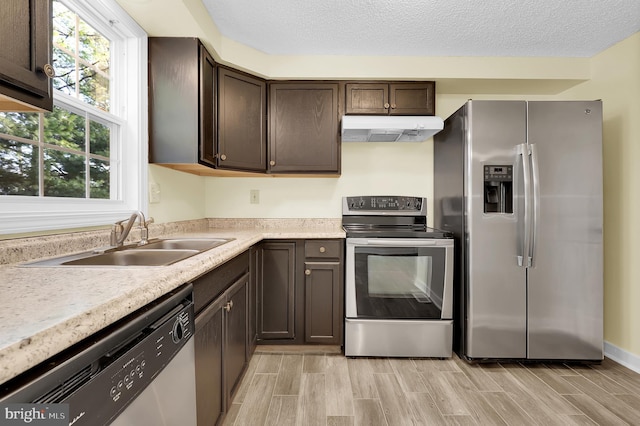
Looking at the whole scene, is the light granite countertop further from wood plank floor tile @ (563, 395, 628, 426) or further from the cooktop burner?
wood plank floor tile @ (563, 395, 628, 426)

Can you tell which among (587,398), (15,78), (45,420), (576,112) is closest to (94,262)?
(15,78)

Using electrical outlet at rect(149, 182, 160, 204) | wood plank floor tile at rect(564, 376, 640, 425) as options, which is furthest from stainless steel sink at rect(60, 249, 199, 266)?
wood plank floor tile at rect(564, 376, 640, 425)

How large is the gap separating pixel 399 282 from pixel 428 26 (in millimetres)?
1801

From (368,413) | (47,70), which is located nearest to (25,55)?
(47,70)

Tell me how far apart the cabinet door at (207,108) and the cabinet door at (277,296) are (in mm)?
768

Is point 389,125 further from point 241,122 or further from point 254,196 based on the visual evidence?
point 254,196

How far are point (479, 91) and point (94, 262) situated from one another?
3131 millimetres

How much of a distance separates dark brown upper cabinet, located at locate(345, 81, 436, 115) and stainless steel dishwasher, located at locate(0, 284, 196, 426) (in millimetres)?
2022

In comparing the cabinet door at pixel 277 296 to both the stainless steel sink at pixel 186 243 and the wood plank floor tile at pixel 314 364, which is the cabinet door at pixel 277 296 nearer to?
the wood plank floor tile at pixel 314 364

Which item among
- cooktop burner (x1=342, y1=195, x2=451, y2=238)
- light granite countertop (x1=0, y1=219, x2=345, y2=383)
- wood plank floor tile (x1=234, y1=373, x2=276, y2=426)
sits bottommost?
wood plank floor tile (x1=234, y1=373, x2=276, y2=426)

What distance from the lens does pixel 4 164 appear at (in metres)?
1.13

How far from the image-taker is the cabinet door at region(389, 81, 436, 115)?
2.46 meters

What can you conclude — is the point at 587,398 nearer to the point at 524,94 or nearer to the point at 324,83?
the point at 524,94

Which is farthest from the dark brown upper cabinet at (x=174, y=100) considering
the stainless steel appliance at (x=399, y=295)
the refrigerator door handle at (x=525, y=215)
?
the refrigerator door handle at (x=525, y=215)
